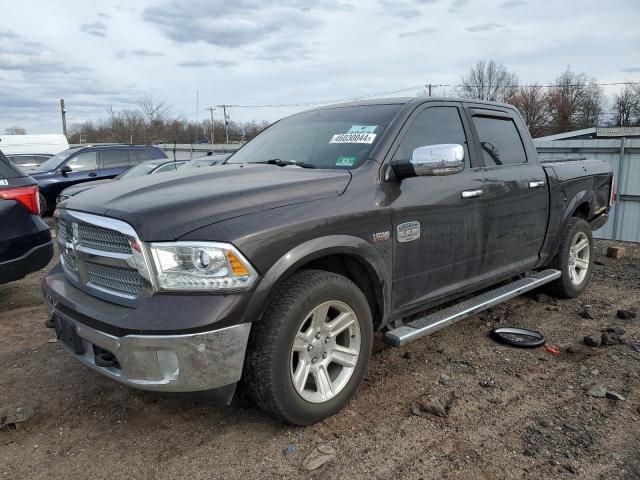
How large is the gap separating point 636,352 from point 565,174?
180 centimetres

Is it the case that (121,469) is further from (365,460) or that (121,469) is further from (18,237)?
(18,237)

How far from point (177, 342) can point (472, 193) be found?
7.89 ft

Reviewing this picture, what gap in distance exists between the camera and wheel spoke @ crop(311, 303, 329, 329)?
283 centimetres

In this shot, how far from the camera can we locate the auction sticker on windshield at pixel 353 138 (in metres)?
3.41

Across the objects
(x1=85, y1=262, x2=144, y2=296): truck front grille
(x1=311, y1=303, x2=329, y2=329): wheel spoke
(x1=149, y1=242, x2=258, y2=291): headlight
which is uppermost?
(x1=149, y1=242, x2=258, y2=291): headlight

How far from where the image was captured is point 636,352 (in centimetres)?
399

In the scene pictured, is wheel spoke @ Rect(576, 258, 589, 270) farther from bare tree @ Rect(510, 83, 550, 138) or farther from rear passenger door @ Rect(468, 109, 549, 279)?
bare tree @ Rect(510, 83, 550, 138)

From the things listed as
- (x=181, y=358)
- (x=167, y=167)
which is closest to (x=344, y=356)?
(x=181, y=358)

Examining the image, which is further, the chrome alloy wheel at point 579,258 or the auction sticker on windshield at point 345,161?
the chrome alloy wheel at point 579,258

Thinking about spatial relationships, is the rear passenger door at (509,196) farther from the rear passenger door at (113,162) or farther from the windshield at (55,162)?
the windshield at (55,162)

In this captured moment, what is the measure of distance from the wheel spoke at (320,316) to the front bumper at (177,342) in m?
0.46

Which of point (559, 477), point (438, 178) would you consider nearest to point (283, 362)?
point (559, 477)

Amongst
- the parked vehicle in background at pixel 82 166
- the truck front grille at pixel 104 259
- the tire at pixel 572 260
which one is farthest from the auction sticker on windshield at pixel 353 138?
the parked vehicle in background at pixel 82 166

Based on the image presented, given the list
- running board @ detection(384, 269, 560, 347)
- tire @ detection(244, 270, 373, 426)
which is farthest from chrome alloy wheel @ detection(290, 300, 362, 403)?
running board @ detection(384, 269, 560, 347)
